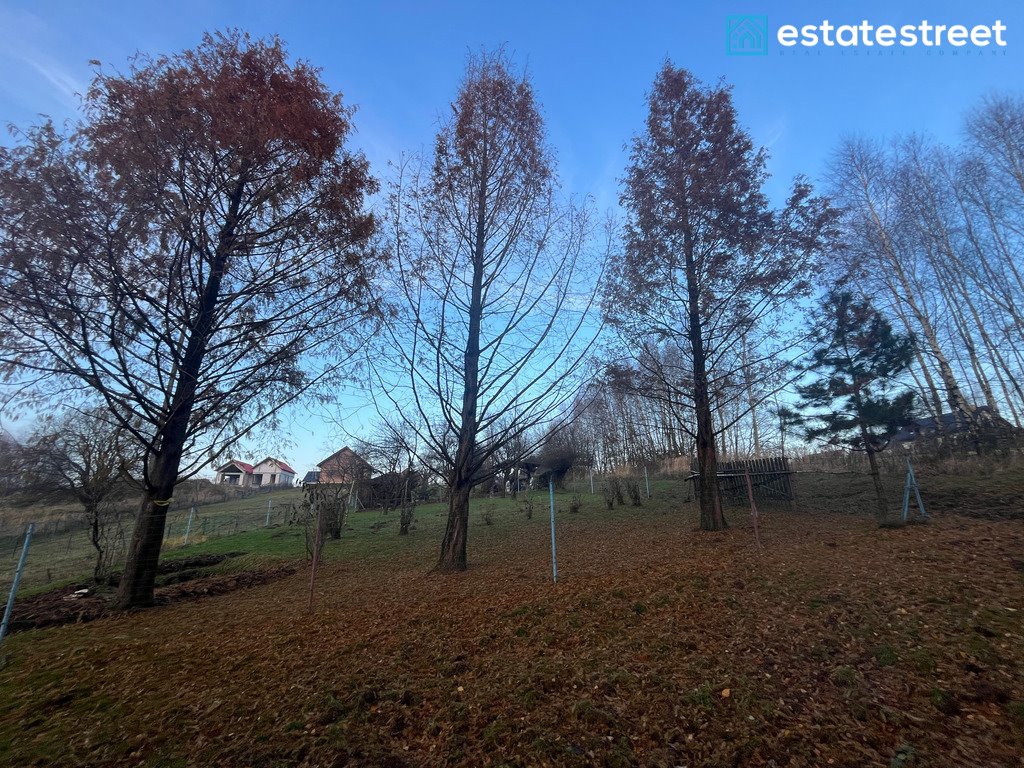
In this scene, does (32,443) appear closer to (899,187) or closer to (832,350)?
(832,350)

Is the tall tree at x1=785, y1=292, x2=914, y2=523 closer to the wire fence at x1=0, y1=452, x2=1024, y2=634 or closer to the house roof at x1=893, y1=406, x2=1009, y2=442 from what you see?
the wire fence at x1=0, y1=452, x2=1024, y2=634

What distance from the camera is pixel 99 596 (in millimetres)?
7441

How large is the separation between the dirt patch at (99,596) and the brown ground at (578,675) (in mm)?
671

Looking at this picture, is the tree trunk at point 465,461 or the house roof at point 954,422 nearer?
the tree trunk at point 465,461

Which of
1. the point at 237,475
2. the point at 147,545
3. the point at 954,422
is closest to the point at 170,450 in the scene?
the point at 147,545

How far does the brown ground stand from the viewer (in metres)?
2.72

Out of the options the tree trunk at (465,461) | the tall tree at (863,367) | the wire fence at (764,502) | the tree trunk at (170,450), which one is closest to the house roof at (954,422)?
the wire fence at (764,502)

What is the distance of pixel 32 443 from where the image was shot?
9906 mm

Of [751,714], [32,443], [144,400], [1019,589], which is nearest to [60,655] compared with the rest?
[144,400]

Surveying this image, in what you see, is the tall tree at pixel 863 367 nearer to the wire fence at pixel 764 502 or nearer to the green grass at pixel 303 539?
the wire fence at pixel 764 502

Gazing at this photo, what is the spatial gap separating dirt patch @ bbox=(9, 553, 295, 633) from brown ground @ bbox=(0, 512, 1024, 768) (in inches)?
26.4

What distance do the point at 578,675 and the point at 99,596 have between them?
875 centimetres

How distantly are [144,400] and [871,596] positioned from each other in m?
10.2

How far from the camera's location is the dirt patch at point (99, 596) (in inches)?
238
